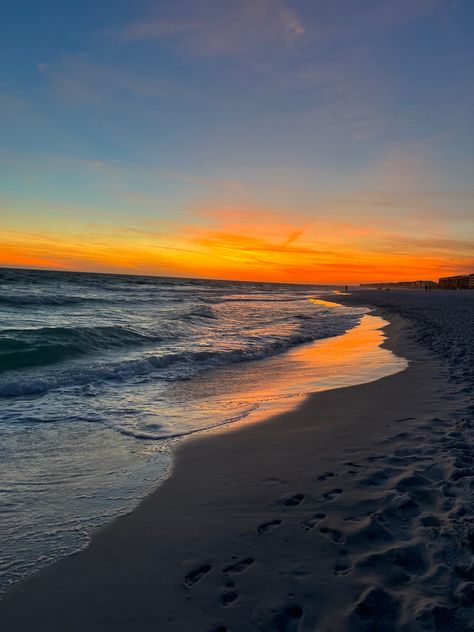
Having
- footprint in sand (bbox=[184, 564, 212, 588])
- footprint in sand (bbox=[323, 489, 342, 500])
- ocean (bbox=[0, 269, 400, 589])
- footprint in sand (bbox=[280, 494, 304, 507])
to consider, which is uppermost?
footprint in sand (bbox=[323, 489, 342, 500])

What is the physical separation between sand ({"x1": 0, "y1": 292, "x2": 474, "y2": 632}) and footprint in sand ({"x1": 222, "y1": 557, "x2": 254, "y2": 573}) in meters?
0.01

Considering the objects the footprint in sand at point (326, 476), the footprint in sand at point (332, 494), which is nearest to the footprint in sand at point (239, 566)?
the footprint in sand at point (332, 494)

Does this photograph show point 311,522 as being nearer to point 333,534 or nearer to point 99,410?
point 333,534

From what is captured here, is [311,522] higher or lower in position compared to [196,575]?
higher

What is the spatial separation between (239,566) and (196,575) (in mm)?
312

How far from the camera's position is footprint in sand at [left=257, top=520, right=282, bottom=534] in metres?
3.43

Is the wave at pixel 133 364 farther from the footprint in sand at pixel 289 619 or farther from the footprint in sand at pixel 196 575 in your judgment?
the footprint in sand at pixel 289 619

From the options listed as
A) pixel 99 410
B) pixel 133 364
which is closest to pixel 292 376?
pixel 133 364

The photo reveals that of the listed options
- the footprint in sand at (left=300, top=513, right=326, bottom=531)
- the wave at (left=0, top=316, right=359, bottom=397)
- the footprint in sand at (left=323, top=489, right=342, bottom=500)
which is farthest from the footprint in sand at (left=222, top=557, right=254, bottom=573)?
the wave at (left=0, top=316, right=359, bottom=397)

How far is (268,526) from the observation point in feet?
11.4

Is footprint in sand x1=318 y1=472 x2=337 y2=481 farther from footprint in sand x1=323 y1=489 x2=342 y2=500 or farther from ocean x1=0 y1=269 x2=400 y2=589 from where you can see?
ocean x1=0 y1=269 x2=400 y2=589

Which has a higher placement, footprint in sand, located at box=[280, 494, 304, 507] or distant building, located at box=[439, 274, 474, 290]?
distant building, located at box=[439, 274, 474, 290]

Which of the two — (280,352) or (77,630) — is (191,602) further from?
(280,352)

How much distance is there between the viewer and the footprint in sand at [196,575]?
9.34ft
